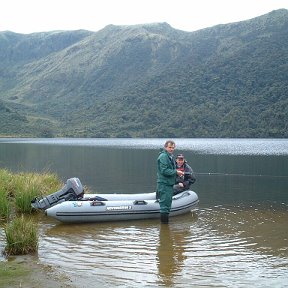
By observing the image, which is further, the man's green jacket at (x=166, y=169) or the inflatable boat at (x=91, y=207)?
the inflatable boat at (x=91, y=207)

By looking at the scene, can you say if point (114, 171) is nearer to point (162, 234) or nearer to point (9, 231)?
point (162, 234)

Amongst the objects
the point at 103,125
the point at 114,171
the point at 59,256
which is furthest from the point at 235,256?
the point at 103,125

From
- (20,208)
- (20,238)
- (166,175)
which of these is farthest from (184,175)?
(20,238)

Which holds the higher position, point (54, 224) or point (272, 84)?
point (272, 84)

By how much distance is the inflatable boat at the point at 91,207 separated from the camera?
40.9ft

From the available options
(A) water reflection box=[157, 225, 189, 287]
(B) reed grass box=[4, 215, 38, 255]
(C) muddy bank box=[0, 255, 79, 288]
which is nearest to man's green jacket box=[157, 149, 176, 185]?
(A) water reflection box=[157, 225, 189, 287]

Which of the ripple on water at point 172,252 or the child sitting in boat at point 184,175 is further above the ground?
the child sitting in boat at point 184,175

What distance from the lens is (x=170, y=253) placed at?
9.47 metres

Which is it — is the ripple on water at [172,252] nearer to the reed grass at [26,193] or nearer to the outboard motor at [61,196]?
the outboard motor at [61,196]

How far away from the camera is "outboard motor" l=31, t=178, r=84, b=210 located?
516 inches

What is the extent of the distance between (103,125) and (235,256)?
172 m

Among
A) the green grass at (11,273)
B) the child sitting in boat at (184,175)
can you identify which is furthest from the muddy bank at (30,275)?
the child sitting in boat at (184,175)

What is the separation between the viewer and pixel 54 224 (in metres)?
12.5

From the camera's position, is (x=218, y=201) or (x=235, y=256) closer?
(x=235, y=256)
